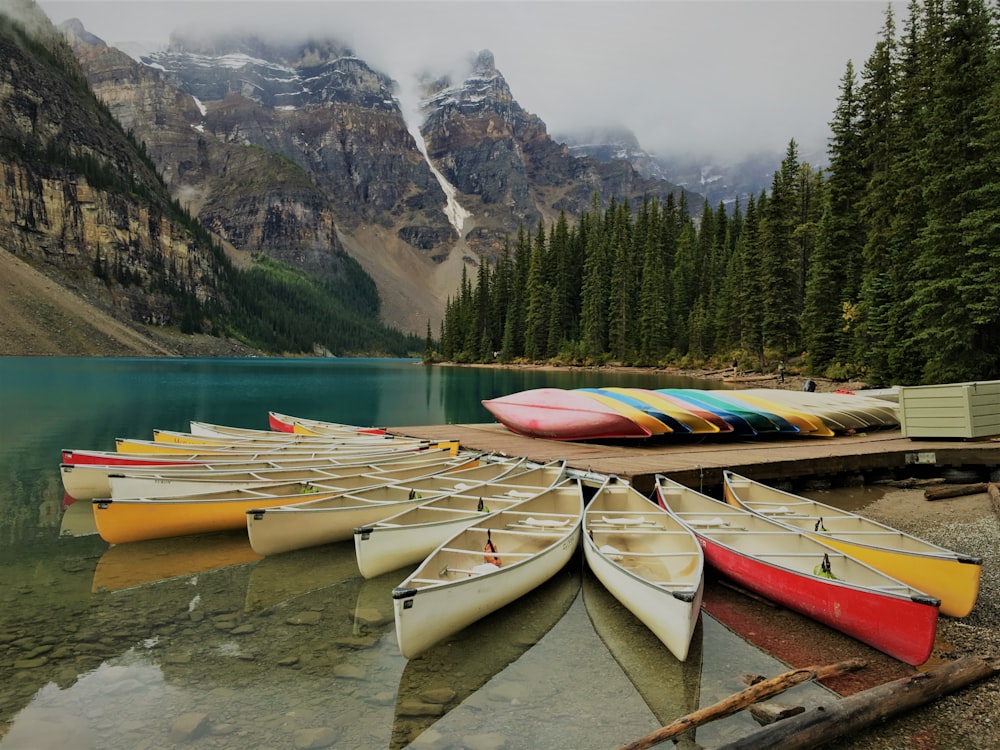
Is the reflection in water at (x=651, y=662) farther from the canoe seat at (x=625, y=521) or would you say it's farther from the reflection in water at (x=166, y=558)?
the reflection in water at (x=166, y=558)

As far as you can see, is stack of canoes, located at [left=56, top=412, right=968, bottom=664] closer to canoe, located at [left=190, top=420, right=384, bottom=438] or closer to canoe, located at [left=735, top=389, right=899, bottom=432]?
canoe, located at [left=190, top=420, right=384, bottom=438]

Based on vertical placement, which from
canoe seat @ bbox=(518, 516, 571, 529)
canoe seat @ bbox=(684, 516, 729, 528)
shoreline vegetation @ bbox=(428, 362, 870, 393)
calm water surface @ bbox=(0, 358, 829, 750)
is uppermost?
shoreline vegetation @ bbox=(428, 362, 870, 393)

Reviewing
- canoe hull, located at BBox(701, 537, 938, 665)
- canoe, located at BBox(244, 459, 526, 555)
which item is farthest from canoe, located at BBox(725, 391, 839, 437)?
canoe hull, located at BBox(701, 537, 938, 665)

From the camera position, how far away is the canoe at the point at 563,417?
52.2ft

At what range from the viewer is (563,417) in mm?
16609

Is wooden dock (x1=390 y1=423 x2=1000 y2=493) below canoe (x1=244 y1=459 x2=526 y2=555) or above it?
above

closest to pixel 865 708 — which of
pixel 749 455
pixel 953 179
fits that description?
pixel 749 455

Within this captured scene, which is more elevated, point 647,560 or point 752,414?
point 752,414

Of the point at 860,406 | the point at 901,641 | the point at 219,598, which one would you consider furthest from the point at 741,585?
the point at 860,406

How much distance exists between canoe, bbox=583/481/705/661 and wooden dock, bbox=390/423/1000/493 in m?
1.46

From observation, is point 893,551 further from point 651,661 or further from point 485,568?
point 485,568

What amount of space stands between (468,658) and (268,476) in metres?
7.68

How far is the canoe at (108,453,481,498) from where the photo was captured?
1152cm

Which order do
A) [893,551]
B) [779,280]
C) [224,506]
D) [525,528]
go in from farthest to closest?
[779,280], [224,506], [525,528], [893,551]
